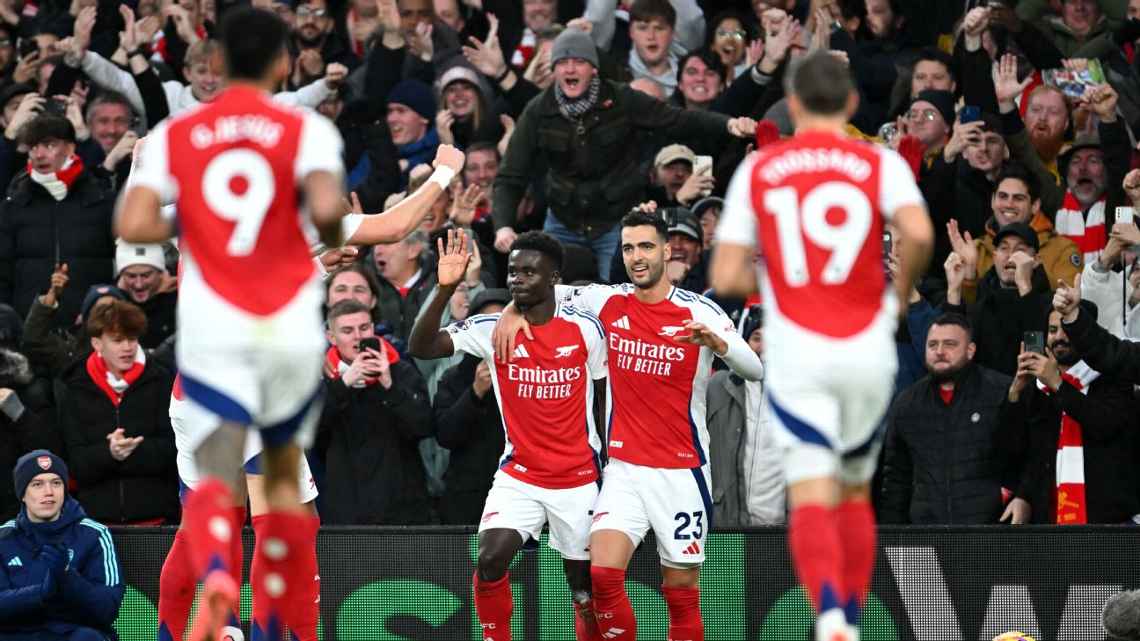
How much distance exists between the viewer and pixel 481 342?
12.2m

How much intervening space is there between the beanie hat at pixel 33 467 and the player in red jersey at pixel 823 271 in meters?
5.76

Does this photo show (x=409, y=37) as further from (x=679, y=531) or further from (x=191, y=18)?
(x=679, y=531)

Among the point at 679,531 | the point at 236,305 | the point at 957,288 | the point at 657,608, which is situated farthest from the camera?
the point at 957,288

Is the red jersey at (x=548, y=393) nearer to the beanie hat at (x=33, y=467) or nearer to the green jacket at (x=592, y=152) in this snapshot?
the beanie hat at (x=33, y=467)

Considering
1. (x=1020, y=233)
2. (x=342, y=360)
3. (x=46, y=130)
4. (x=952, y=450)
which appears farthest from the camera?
(x=46, y=130)

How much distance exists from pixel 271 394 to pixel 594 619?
14.4 ft

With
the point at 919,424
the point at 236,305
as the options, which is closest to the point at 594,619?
the point at 919,424

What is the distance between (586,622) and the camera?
39.8 ft

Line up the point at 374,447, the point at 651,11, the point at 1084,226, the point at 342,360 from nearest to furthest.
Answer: the point at 374,447
the point at 342,360
the point at 1084,226
the point at 651,11

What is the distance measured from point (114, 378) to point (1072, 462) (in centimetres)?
646

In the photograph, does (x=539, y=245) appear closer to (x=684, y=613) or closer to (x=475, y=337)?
(x=475, y=337)

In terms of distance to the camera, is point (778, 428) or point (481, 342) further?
point (481, 342)

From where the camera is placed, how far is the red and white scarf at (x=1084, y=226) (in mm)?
14719

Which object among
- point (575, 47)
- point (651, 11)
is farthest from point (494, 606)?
point (651, 11)
